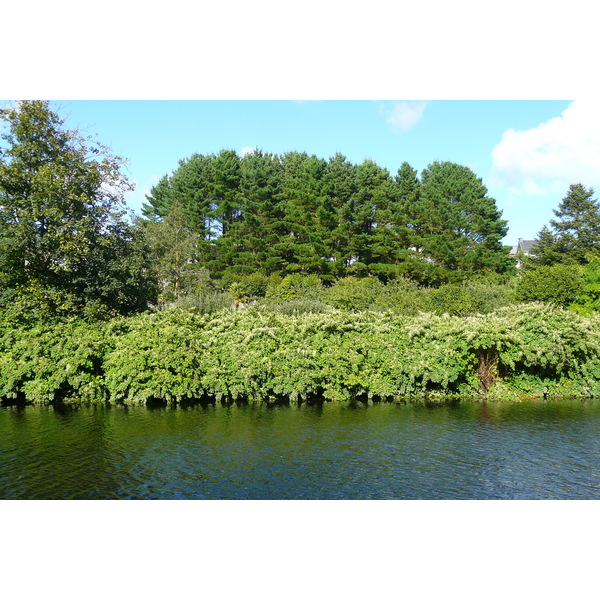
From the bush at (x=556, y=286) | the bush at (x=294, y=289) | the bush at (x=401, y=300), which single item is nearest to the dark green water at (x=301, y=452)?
the bush at (x=556, y=286)

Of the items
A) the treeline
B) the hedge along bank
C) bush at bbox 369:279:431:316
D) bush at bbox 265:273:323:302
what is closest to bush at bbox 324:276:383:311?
bush at bbox 369:279:431:316

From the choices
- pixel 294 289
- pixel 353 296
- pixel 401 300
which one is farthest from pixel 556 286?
pixel 294 289

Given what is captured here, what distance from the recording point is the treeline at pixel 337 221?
129ft

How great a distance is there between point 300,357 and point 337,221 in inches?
1071

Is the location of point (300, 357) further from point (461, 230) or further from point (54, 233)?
point (461, 230)

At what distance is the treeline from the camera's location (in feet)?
129

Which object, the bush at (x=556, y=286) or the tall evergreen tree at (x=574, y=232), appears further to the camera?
the tall evergreen tree at (x=574, y=232)

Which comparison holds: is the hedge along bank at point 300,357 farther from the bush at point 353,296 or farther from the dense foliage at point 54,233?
the bush at point 353,296

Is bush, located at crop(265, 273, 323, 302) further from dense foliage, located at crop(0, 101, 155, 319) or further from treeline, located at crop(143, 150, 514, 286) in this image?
dense foliage, located at crop(0, 101, 155, 319)

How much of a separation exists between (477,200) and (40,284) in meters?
33.7

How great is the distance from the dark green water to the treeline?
81.3 ft

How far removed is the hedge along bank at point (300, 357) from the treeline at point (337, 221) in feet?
71.1

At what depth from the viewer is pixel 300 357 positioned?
14.6 metres

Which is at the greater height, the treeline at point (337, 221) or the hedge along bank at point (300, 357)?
the treeline at point (337, 221)
